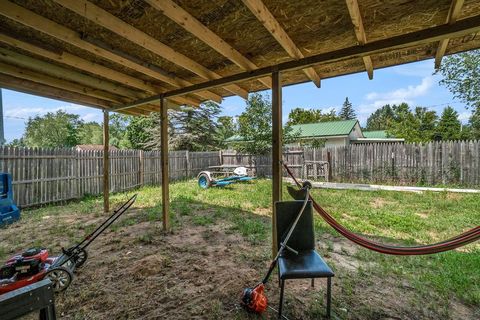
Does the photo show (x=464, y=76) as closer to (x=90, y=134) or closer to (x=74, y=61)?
(x=74, y=61)

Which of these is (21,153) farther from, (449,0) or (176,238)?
(449,0)

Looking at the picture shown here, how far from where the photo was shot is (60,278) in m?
2.29

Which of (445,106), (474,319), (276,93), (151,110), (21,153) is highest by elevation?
(445,106)

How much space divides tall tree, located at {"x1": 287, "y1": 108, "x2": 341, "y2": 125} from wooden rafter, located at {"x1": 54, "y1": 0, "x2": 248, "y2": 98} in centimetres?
2611

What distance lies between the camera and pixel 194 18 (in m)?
1.88

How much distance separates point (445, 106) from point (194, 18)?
87.5 feet

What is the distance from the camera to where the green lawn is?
6.84 ft

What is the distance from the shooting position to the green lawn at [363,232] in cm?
208

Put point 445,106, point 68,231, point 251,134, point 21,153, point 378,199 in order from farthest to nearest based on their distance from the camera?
point 445,106 < point 251,134 < point 378,199 < point 21,153 < point 68,231

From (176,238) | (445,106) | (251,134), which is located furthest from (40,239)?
(445,106)

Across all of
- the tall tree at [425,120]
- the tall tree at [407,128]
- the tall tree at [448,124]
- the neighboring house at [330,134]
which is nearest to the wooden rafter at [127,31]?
the neighboring house at [330,134]

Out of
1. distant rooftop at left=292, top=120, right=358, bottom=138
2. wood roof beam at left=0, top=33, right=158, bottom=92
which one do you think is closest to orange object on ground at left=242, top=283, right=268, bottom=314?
wood roof beam at left=0, top=33, right=158, bottom=92

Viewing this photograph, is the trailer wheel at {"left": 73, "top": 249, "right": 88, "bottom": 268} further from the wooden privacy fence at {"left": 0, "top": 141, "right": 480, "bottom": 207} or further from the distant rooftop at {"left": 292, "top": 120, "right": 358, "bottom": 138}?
the distant rooftop at {"left": 292, "top": 120, "right": 358, "bottom": 138}

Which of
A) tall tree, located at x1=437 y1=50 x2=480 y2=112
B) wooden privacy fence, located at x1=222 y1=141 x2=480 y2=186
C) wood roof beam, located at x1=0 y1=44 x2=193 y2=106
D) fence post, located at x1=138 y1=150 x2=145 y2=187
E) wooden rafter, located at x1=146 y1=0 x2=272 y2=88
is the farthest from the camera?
tall tree, located at x1=437 y1=50 x2=480 y2=112
